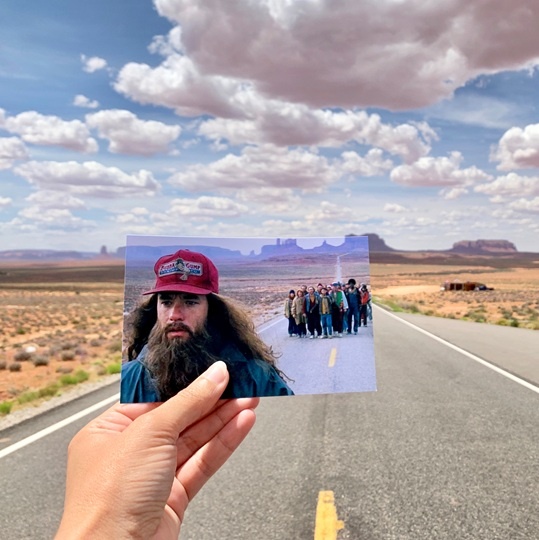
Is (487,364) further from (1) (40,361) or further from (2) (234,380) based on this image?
(1) (40,361)

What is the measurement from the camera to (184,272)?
393 cm

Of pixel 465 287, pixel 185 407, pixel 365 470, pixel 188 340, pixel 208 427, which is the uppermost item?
pixel 188 340

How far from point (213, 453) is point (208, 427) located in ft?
0.51

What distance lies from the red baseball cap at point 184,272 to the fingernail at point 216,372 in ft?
1.56

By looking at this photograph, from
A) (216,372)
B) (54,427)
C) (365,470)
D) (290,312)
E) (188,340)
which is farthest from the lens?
(54,427)

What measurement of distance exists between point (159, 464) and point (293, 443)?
568 cm

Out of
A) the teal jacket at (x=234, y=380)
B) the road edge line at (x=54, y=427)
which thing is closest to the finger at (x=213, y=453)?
the teal jacket at (x=234, y=380)

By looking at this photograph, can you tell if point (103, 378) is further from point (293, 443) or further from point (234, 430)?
point (234, 430)

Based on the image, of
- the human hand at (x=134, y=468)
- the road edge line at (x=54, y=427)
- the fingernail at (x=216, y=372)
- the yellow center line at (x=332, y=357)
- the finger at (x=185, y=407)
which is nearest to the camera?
the human hand at (x=134, y=468)

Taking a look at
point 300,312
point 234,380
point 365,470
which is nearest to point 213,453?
point 234,380

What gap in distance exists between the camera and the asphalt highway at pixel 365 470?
5895 millimetres

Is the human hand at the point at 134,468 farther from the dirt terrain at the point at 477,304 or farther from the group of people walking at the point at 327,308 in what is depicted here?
the dirt terrain at the point at 477,304

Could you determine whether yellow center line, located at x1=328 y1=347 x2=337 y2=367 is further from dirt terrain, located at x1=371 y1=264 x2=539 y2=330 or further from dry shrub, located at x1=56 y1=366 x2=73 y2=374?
dirt terrain, located at x1=371 y1=264 x2=539 y2=330

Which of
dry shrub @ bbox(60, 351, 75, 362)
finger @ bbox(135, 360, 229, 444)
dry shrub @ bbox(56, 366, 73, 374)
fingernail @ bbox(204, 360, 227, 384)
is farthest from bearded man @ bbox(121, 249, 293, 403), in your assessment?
dry shrub @ bbox(60, 351, 75, 362)
